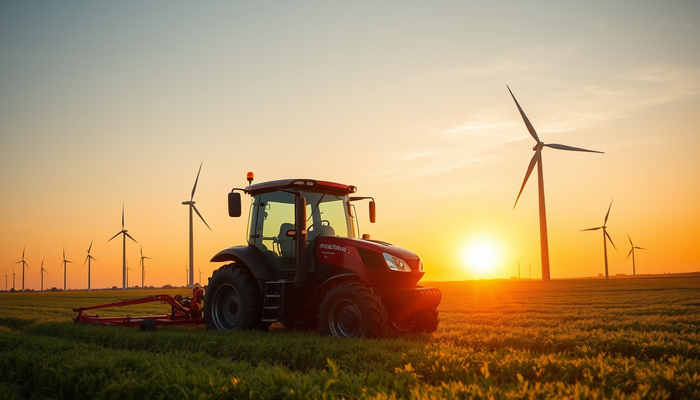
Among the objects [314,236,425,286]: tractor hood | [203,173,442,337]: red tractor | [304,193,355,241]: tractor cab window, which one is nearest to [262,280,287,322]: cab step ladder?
[203,173,442,337]: red tractor

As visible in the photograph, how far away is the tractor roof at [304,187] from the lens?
436 inches

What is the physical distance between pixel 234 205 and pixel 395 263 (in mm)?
3500

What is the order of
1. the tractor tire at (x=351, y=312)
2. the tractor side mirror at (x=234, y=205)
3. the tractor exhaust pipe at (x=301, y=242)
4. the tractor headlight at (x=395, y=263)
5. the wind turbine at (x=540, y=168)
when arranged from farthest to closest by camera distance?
the wind turbine at (x=540, y=168) → the tractor side mirror at (x=234, y=205) → the tractor exhaust pipe at (x=301, y=242) → the tractor headlight at (x=395, y=263) → the tractor tire at (x=351, y=312)

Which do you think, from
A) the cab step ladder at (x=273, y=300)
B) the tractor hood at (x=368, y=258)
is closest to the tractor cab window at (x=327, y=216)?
the tractor hood at (x=368, y=258)

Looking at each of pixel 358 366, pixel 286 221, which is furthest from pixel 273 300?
pixel 358 366

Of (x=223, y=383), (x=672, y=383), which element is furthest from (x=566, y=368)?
(x=223, y=383)

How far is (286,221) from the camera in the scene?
37.2ft

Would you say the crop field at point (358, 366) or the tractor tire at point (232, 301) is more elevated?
the tractor tire at point (232, 301)

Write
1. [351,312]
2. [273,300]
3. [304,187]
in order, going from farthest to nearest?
[304,187], [273,300], [351,312]

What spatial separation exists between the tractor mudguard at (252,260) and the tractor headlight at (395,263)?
2585 millimetres

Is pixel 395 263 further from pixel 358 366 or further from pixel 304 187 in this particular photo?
pixel 358 366

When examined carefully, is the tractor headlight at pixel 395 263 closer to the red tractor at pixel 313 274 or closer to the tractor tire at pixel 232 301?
the red tractor at pixel 313 274

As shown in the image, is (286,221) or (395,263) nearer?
(395,263)

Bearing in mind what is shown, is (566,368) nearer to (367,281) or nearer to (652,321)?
(367,281)
